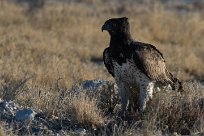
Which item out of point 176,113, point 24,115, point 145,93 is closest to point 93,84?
point 145,93

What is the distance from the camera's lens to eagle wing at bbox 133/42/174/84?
26.8 ft

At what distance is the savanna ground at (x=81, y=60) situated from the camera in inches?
324

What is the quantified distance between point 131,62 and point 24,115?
1423 millimetres

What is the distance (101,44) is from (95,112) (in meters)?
10.6

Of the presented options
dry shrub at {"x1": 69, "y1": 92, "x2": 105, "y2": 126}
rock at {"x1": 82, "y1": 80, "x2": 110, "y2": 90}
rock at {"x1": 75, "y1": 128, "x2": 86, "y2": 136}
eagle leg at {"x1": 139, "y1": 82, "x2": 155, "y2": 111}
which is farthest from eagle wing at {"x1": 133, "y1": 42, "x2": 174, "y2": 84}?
rock at {"x1": 82, "y1": 80, "x2": 110, "y2": 90}

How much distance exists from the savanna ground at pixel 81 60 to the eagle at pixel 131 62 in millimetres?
258

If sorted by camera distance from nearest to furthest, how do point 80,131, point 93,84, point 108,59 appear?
point 80,131 → point 108,59 → point 93,84

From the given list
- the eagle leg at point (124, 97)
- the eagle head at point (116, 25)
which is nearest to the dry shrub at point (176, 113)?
the eagle leg at point (124, 97)

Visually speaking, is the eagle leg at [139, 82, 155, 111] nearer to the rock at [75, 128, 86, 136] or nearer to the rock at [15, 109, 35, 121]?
the rock at [75, 128, 86, 136]

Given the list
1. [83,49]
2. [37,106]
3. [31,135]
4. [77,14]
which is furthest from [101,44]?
[31,135]

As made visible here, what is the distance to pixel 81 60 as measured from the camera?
15836 millimetres

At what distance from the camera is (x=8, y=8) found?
23.4 m

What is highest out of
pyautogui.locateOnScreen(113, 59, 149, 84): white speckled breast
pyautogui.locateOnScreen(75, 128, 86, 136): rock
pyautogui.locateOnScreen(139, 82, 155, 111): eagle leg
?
pyautogui.locateOnScreen(113, 59, 149, 84): white speckled breast

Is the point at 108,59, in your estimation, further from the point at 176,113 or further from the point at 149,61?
the point at 176,113
